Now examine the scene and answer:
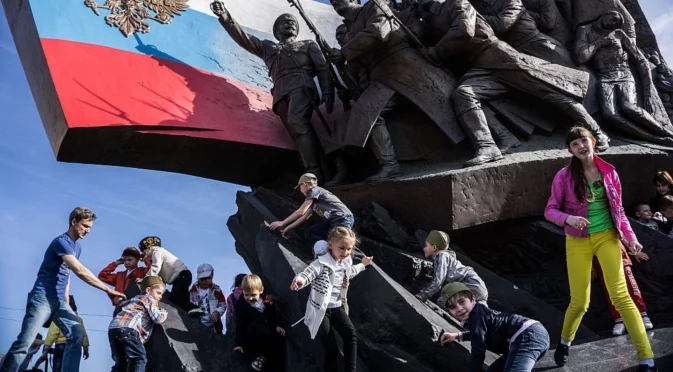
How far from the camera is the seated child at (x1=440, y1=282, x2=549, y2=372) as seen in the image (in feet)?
10.3

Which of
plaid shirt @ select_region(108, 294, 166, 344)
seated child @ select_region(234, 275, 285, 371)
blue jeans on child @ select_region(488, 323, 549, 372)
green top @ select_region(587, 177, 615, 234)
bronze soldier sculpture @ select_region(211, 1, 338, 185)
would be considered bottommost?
blue jeans on child @ select_region(488, 323, 549, 372)

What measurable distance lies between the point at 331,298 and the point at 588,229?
1.55m

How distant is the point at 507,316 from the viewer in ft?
11.0

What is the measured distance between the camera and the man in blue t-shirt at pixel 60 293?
12.5 feet

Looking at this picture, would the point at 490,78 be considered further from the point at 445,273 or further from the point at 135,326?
the point at 135,326

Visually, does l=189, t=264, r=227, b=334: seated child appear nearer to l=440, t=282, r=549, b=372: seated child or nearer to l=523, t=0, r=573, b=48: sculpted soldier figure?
l=440, t=282, r=549, b=372: seated child

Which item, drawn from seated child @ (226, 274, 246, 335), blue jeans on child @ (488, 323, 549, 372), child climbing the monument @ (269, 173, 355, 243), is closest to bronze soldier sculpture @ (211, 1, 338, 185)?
child climbing the monument @ (269, 173, 355, 243)

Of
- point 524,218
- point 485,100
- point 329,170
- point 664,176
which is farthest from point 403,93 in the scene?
point 664,176

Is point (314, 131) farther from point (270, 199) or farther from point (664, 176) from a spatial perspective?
point (664, 176)

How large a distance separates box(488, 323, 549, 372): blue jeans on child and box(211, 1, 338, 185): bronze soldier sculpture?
4.64m

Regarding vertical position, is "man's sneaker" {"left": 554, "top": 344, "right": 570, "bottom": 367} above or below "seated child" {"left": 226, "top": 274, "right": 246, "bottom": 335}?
below

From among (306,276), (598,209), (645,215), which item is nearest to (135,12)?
(306,276)

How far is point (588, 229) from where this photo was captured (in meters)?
3.52

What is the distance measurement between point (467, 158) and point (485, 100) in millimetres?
660
